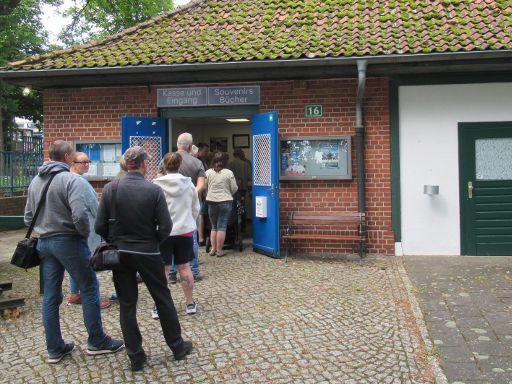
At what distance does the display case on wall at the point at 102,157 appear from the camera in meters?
9.40

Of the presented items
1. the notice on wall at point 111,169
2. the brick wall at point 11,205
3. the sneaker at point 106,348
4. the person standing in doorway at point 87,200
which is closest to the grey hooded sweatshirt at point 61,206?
the person standing in doorway at point 87,200

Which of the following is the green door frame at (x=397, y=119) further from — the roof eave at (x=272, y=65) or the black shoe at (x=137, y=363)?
the black shoe at (x=137, y=363)

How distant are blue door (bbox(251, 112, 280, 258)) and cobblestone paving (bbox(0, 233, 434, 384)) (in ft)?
4.21

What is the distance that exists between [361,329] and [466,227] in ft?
14.0

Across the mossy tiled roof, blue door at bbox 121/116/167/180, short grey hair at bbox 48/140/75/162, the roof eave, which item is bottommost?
short grey hair at bbox 48/140/75/162

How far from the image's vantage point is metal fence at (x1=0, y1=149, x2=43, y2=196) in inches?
506

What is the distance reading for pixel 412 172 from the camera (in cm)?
864

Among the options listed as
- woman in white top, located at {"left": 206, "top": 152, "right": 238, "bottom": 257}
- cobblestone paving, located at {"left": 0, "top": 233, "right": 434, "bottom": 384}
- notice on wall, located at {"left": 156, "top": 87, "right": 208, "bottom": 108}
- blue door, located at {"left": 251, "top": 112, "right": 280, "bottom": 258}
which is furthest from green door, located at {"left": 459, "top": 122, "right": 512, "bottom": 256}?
notice on wall, located at {"left": 156, "top": 87, "right": 208, "bottom": 108}

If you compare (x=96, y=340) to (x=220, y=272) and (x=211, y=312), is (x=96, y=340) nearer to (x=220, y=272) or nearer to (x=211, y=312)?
(x=211, y=312)

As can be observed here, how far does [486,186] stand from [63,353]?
6.77 m

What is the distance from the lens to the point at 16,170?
13195 millimetres

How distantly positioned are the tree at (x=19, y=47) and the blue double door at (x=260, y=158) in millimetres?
18627

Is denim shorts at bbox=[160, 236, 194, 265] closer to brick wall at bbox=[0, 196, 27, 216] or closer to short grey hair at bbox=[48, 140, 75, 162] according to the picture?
short grey hair at bbox=[48, 140, 75, 162]

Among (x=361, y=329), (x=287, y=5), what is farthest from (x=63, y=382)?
(x=287, y=5)
